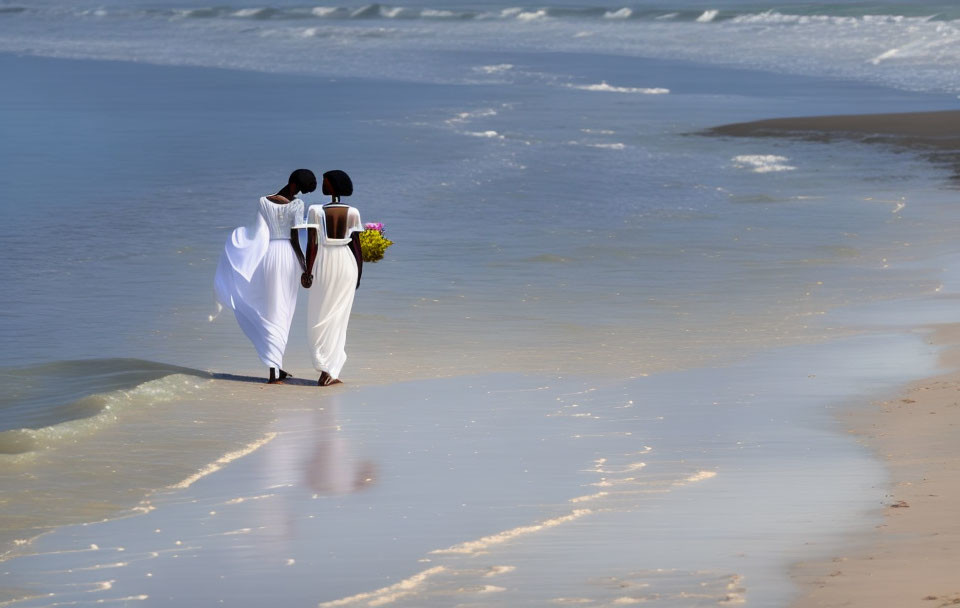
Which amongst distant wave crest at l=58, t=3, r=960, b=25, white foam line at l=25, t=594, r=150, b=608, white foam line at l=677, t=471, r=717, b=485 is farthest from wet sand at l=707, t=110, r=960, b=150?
distant wave crest at l=58, t=3, r=960, b=25

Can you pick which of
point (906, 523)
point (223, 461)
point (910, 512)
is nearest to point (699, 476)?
point (910, 512)

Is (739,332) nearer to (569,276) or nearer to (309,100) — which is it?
(569,276)

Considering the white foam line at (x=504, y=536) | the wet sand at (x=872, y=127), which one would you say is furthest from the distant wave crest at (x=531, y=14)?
the white foam line at (x=504, y=536)

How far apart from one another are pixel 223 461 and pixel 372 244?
320 cm

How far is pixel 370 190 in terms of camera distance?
79.2ft

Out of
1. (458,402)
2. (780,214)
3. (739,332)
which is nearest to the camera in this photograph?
(458,402)

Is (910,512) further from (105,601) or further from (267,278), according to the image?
(267,278)

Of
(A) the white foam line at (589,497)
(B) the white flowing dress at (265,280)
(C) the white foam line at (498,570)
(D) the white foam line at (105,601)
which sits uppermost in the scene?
(B) the white flowing dress at (265,280)

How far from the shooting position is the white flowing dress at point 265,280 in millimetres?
10789

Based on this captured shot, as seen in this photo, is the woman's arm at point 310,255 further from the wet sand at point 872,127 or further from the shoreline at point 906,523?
the wet sand at point 872,127

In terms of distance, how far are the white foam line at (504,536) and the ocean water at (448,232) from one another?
15.1 inches

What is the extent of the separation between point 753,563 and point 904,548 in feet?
1.98

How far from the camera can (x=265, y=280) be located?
429 inches

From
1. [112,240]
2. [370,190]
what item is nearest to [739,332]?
[112,240]
